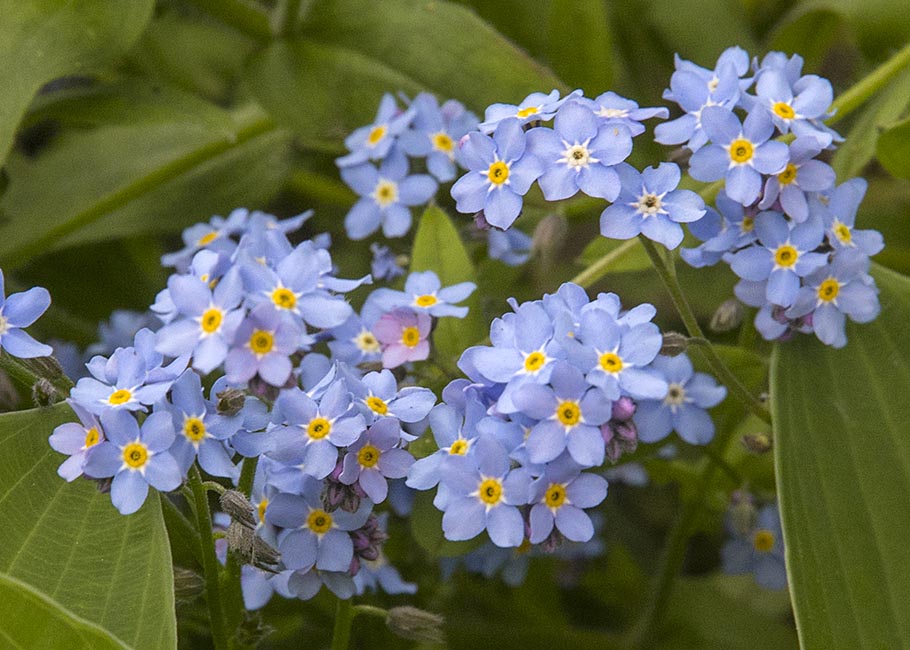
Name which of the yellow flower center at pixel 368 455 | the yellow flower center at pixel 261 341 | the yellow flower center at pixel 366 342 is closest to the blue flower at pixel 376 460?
the yellow flower center at pixel 368 455

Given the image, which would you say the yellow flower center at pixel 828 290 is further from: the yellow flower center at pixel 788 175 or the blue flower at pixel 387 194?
the blue flower at pixel 387 194

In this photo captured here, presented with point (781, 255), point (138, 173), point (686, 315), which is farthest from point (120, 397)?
point (138, 173)

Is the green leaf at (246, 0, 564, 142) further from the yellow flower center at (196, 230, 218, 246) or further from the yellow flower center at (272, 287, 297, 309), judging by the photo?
the yellow flower center at (272, 287, 297, 309)

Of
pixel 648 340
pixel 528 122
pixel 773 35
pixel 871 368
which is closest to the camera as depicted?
pixel 648 340

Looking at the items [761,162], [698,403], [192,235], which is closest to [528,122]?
[761,162]

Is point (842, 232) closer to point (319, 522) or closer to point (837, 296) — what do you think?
point (837, 296)

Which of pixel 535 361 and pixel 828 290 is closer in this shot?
pixel 535 361

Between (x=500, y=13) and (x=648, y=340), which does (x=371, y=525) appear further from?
(x=500, y=13)
